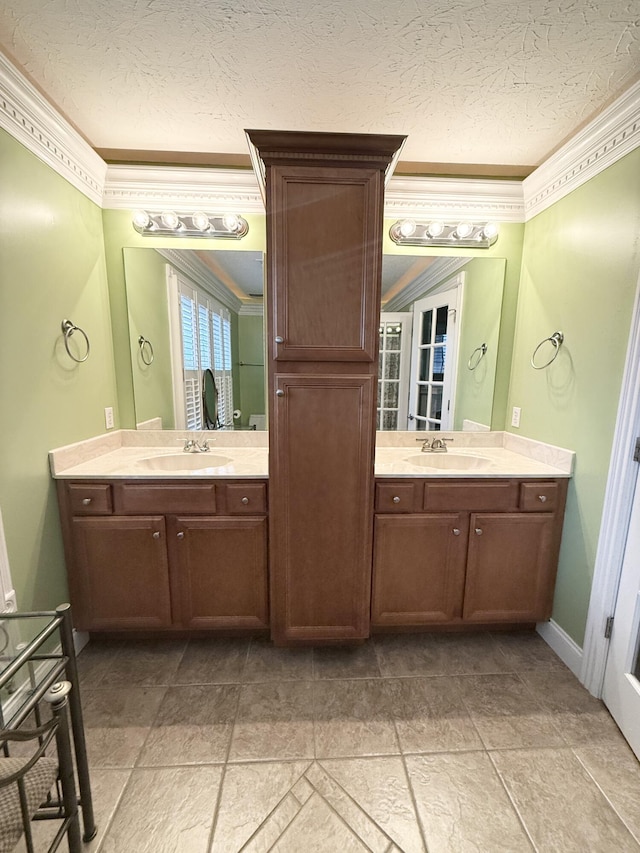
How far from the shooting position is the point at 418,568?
1.75 meters

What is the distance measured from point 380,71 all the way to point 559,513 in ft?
6.71

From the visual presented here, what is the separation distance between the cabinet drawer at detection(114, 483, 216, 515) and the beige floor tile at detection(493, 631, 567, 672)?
5.37 feet

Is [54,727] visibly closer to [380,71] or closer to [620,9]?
[380,71]

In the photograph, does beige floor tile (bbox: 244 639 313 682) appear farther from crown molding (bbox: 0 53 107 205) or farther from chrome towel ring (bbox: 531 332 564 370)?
crown molding (bbox: 0 53 107 205)

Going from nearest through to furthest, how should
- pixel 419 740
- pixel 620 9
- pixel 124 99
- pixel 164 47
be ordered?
pixel 620 9, pixel 164 47, pixel 419 740, pixel 124 99

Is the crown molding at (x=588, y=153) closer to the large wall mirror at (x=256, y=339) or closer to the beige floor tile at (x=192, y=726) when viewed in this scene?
the large wall mirror at (x=256, y=339)

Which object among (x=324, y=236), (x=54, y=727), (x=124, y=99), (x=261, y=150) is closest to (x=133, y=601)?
(x=54, y=727)

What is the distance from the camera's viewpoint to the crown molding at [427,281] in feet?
6.91

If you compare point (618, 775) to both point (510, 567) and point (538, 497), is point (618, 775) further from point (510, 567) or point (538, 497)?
point (538, 497)

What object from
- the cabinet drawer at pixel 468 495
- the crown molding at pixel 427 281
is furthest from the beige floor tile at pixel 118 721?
the crown molding at pixel 427 281

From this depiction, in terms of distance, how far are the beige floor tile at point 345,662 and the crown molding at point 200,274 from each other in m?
1.95

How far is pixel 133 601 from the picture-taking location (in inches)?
67.4

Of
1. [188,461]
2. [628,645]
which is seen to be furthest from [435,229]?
[628,645]

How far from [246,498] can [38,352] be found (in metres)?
1.09
